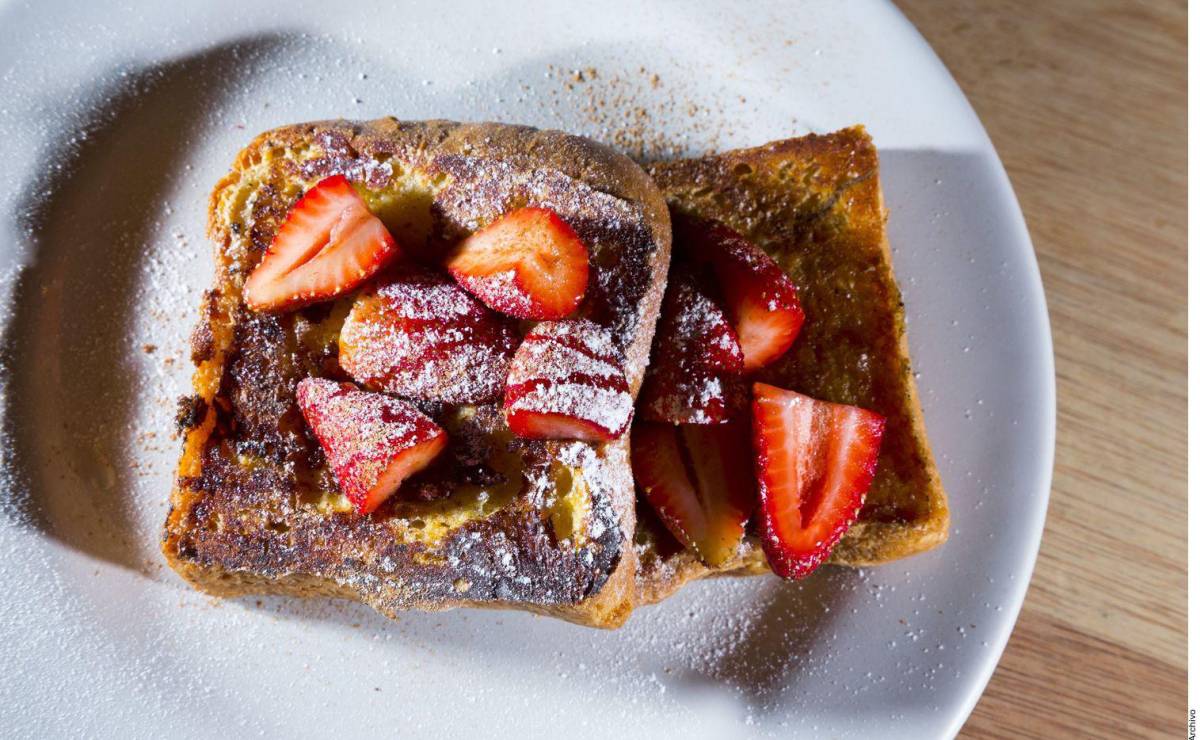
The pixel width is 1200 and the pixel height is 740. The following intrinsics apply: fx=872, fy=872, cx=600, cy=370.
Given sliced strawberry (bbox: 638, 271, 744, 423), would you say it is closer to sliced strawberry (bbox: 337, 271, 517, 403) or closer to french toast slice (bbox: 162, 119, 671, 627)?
french toast slice (bbox: 162, 119, 671, 627)

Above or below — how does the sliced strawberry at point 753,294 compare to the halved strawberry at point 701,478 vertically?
above

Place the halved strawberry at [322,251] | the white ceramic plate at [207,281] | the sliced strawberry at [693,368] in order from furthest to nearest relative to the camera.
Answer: the white ceramic plate at [207,281]
the sliced strawberry at [693,368]
the halved strawberry at [322,251]

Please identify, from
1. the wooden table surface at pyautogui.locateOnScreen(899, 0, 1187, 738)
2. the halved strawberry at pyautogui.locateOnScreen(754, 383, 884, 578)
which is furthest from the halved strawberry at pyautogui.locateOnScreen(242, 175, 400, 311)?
the wooden table surface at pyautogui.locateOnScreen(899, 0, 1187, 738)

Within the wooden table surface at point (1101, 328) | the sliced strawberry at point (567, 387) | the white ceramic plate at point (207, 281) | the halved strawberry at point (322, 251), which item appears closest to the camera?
the sliced strawberry at point (567, 387)

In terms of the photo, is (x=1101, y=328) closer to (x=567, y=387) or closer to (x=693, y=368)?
(x=693, y=368)

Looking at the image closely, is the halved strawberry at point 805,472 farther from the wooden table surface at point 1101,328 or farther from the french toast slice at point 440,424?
the wooden table surface at point 1101,328

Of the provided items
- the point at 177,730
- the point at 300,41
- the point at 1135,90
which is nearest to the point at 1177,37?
the point at 1135,90

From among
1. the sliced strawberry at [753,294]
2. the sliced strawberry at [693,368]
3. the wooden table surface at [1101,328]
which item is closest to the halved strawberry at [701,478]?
the sliced strawberry at [693,368]
